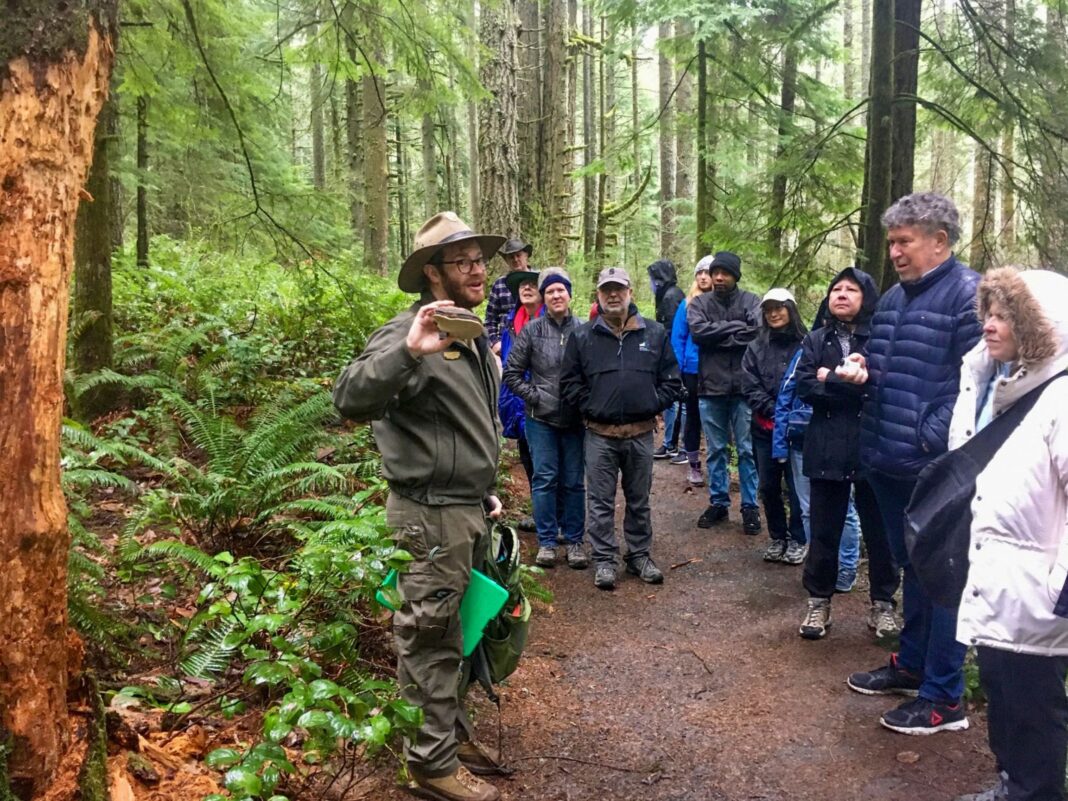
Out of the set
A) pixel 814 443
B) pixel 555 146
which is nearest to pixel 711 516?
pixel 814 443

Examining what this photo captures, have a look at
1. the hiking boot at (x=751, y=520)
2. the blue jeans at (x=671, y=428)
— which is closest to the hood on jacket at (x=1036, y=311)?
the hiking boot at (x=751, y=520)

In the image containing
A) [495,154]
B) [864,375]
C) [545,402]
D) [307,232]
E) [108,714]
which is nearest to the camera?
[108,714]

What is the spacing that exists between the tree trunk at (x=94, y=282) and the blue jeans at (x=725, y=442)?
5.73 m

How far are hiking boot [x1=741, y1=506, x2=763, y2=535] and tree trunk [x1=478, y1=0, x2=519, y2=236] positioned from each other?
4.85 m

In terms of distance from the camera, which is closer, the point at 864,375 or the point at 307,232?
the point at 864,375

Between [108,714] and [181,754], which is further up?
[108,714]

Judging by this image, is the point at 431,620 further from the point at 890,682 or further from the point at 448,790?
the point at 890,682

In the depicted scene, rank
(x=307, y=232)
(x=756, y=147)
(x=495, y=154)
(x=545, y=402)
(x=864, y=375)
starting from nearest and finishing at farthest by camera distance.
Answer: (x=864, y=375), (x=545, y=402), (x=307, y=232), (x=495, y=154), (x=756, y=147)

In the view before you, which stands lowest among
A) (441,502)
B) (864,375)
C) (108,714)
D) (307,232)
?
(108,714)

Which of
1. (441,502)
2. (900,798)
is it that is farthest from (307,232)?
(900,798)

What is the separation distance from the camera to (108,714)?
2.77 metres

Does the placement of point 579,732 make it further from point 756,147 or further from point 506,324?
point 756,147

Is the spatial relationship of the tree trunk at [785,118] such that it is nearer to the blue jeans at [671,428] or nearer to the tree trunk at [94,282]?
the blue jeans at [671,428]

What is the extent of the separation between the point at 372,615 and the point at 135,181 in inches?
354
